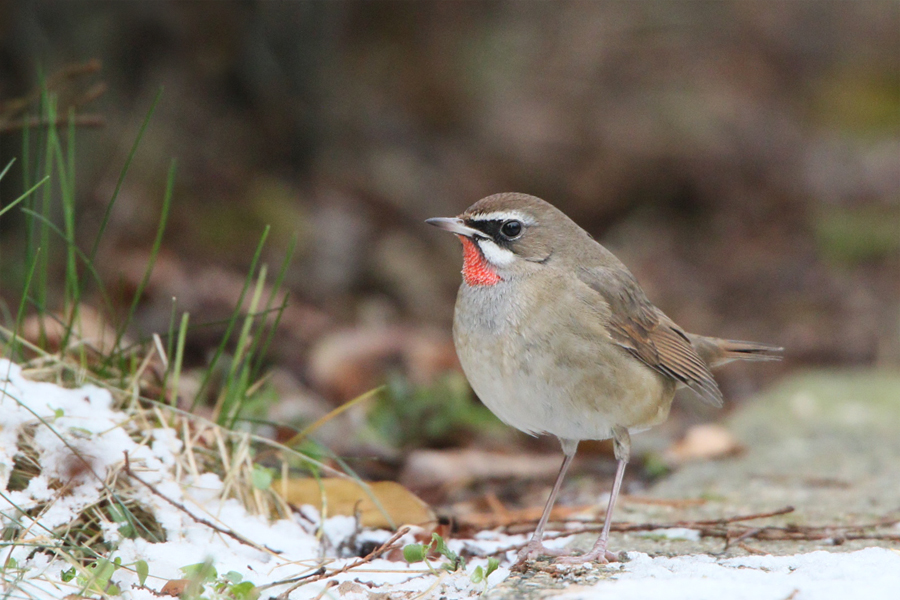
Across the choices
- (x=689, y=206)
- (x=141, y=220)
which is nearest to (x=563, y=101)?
(x=689, y=206)

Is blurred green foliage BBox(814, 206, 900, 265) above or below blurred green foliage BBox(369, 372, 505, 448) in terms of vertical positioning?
above

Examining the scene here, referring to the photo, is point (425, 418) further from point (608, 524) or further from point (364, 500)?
point (608, 524)

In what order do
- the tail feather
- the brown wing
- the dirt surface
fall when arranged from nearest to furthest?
the dirt surface, the brown wing, the tail feather

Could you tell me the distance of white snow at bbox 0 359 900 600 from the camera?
3.03m

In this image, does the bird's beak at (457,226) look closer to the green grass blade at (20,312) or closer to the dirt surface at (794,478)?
the dirt surface at (794,478)

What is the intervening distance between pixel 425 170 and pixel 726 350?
661 centimetres

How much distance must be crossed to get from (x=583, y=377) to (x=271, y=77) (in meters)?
6.34

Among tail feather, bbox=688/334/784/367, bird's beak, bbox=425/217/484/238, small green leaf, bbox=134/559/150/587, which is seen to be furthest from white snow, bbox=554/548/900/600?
tail feather, bbox=688/334/784/367

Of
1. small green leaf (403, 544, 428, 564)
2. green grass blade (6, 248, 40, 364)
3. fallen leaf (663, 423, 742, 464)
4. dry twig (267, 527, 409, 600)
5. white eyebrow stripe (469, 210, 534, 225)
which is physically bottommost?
dry twig (267, 527, 409, 600)

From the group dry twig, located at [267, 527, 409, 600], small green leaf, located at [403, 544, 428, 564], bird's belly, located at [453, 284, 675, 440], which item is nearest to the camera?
dry twig, located at [267, 527, 409, 600]

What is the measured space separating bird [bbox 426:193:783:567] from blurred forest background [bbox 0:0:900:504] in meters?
1.56

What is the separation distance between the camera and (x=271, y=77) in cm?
959

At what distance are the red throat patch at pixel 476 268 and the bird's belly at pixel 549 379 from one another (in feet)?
0.66

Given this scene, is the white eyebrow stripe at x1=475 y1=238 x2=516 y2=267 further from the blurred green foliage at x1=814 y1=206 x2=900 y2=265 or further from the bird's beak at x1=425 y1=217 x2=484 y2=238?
the blurred green foliage at x1=814 y1=206 x2=900 y2=265
